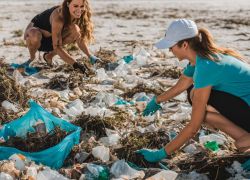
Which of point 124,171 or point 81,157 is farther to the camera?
point 81,157

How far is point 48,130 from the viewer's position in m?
3.67

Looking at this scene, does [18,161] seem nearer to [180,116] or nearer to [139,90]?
[180,116]

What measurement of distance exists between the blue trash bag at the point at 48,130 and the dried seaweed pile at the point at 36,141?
59 millimetres

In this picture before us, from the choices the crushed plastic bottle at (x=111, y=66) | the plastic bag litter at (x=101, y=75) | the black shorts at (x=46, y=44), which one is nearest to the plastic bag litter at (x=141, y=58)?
the crushed plastic bottle at (x=111, y=66)

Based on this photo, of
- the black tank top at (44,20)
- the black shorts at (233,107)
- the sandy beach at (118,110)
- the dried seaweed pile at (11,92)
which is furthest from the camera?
the black tank top at (44,20)

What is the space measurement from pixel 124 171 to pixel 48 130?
80 cm

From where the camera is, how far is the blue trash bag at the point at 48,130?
3.24m

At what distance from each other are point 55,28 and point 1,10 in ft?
30.4

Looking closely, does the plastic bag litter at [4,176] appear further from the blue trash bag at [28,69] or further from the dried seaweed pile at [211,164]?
the blue trash bag at [28,69]

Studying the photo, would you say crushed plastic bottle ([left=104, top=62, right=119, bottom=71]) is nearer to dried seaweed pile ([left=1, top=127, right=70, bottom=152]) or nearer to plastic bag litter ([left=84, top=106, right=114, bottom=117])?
plastic bag litter ([left=84, top=106, right=114, bottom=117])

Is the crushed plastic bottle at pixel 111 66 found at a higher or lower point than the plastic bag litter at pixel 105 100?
lower

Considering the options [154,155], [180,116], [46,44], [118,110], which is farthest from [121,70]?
[154,155]

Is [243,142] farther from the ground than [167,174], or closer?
farther from the ground

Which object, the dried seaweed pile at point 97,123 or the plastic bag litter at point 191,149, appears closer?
the plastic bag litter at point 191,149
